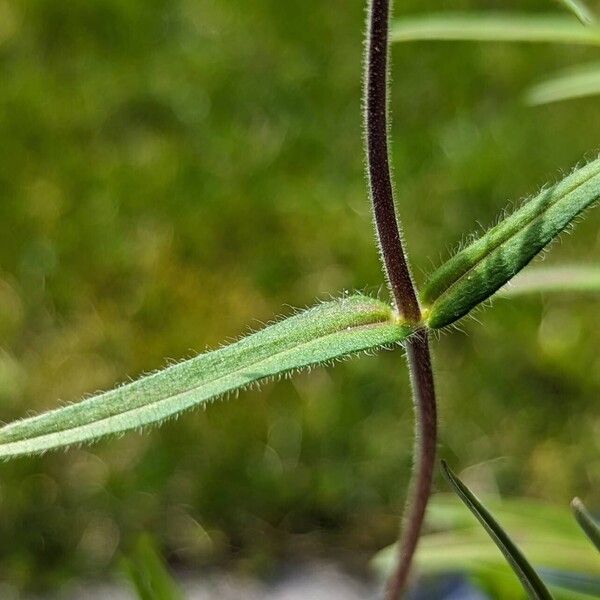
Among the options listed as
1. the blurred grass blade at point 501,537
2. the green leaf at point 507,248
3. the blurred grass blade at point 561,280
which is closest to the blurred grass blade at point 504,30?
the blurred grass blade at point 561,280

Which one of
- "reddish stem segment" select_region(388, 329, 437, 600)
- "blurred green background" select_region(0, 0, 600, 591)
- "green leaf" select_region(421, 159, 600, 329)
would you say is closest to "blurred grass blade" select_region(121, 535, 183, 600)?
"reddish stem segment" select_region(388, 329, 437, 600)

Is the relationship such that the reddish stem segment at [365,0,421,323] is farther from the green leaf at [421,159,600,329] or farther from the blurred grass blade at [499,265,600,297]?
the blurred grass blade at [499,265,600,297]

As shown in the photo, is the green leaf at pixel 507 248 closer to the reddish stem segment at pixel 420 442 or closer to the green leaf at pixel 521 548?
the reddish stem segment at pixel 420 442

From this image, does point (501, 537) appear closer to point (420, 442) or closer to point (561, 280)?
point (420, 442)

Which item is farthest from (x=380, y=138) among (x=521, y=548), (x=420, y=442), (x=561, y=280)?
(x=521, y=548)

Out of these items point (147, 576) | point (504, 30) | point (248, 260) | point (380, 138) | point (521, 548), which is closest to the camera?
point (380, 138)

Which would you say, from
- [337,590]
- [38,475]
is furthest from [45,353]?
[337,590]

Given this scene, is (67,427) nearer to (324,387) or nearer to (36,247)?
(324,387)
